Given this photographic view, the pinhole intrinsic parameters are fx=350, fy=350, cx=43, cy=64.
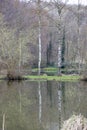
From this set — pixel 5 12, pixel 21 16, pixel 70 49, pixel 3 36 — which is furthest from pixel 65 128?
pixel 5 12

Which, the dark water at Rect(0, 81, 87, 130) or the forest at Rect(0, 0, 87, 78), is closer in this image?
the dark water at Rect(0, 81, 87, 130)

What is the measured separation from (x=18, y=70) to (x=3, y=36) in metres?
5.39

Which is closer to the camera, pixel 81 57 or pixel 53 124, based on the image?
pixel 53 124

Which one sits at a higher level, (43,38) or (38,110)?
(38,110)

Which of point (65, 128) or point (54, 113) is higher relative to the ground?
point (65, 128)

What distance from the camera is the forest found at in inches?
1030

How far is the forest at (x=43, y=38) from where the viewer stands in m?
26.2

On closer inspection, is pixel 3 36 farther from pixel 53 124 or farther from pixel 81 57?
pixel 53 124

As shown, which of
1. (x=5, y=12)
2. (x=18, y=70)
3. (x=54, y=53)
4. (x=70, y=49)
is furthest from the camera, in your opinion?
(x=5, y=12)

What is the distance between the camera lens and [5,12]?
58.9 meters

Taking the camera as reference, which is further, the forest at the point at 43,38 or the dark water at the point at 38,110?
the forest at the point at 43,38

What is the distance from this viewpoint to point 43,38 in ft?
166

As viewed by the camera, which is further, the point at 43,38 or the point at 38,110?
the point at 43,38

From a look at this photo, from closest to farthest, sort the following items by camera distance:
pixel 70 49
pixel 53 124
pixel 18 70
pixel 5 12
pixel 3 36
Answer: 1. pixel 53 124
2. pixel 18 70
3. pixel 3 36
4. pixel 70 49
5. pixel 5 12
